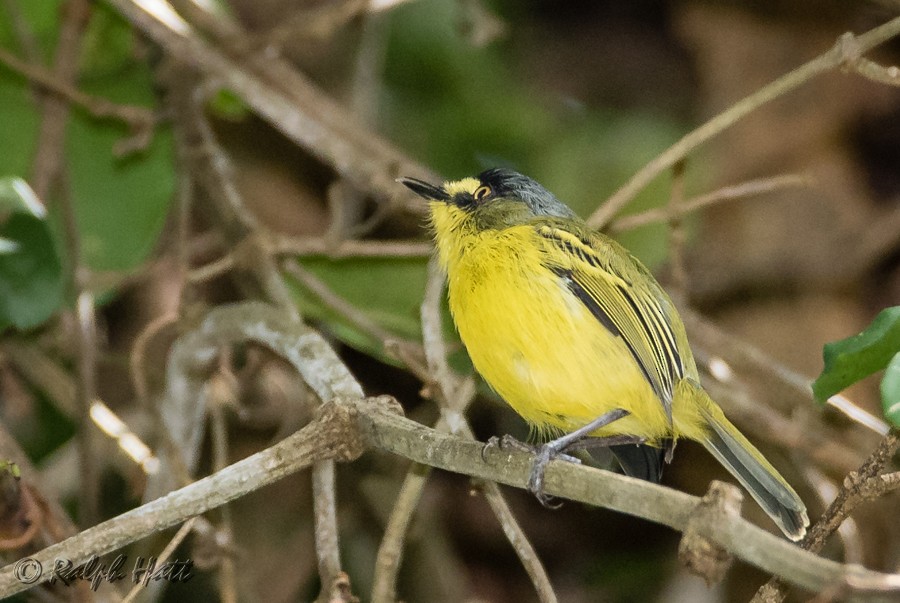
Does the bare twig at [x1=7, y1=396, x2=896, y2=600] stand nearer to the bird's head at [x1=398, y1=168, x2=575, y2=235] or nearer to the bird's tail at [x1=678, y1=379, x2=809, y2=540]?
the bird's tail at [x1=678, y1=379, x2=809, y2=540]

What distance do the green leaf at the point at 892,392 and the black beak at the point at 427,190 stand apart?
4.68ft

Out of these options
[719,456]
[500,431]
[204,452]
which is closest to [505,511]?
[719,456]

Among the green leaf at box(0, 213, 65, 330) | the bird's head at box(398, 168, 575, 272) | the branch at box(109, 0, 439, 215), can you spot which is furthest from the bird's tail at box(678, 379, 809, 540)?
the green leaf at box(0, 213, 65, 330)

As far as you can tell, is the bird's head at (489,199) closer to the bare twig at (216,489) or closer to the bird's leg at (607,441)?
the bird's leg at (607,441)

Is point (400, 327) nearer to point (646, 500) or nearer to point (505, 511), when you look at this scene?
point (505, 511)

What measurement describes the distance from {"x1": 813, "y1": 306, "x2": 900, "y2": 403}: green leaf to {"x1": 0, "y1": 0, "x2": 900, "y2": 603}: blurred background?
1286 millimetres

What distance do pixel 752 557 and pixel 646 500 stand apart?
0.72 ft

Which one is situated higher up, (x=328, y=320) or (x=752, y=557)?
(x=328, y=320)

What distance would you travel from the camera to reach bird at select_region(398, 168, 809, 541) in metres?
2.44

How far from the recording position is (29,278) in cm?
303

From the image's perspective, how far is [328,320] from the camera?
136 inches

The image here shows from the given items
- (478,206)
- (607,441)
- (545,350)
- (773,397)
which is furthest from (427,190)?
(773,397)

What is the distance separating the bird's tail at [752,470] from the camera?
2359 millimetres

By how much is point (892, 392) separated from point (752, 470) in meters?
0.63
